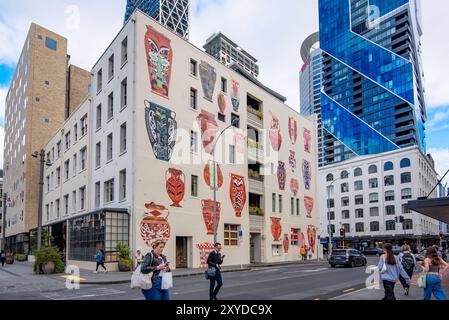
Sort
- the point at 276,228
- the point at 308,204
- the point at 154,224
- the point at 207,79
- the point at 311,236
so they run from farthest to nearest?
the point at 308,204 < the point at 311,236 < the point at 276,228 < the point at 207,79 < the point at 154,224

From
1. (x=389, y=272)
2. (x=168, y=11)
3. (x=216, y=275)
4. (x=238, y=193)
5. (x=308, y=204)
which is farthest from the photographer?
(x=168, y=11)

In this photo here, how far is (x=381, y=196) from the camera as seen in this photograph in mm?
88500

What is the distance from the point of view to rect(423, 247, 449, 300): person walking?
887cm

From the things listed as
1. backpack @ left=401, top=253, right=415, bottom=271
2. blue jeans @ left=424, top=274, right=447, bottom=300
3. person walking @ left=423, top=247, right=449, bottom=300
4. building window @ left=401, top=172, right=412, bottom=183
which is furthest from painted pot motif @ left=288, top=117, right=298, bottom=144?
building window @ left=401, top=172, right=412, bottom=183

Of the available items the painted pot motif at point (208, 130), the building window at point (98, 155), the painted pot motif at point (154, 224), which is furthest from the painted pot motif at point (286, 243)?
the building window at point (98, 155)

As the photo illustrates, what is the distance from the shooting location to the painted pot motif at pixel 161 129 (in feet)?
94.1

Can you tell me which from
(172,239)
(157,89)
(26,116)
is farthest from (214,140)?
(26,116)

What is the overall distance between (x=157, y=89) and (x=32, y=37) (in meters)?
37.7

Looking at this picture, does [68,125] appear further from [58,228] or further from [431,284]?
[431,284]

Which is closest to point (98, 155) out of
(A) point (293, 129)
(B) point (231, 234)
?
(B) point (231, 234)

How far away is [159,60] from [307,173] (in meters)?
26.5

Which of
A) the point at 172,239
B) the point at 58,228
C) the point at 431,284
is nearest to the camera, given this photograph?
the point at 431,284

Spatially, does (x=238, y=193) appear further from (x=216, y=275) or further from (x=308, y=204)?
(x=216, y=275)
